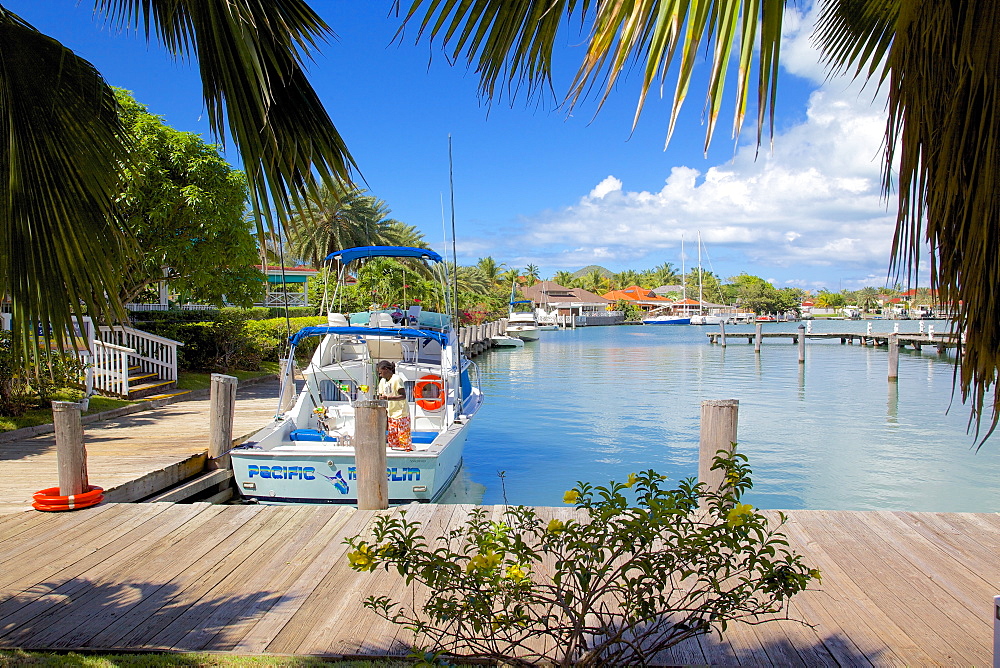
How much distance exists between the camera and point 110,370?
48.2 ft

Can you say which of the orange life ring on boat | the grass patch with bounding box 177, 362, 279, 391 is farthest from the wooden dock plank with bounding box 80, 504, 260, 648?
the grass patch with bounding box 177, 362, 279, 391

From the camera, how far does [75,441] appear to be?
20.9 feet

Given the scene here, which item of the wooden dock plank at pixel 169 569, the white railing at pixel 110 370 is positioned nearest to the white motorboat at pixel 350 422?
the wooden dock plank at pixel 169 569

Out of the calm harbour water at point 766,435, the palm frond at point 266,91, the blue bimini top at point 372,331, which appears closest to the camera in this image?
the palm frond at point 266,91

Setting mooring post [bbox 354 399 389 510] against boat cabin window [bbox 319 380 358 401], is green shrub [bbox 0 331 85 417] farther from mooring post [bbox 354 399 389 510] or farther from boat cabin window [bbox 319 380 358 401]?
mooring post [bbox 354 399 389 510]

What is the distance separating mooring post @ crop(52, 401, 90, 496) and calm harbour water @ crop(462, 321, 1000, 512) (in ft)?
22.6

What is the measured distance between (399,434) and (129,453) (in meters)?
3.94

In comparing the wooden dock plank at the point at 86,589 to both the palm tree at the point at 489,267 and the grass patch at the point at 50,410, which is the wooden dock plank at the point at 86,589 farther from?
the palm tree at the point at 489,267

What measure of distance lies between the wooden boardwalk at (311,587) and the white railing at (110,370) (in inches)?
358

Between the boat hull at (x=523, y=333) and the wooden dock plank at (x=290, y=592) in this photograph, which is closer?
the wooden dock plank at (x=290, y=592)

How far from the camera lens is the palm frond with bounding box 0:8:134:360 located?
2932 mm

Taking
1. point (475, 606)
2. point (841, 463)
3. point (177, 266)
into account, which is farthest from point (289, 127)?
point (177, 266)

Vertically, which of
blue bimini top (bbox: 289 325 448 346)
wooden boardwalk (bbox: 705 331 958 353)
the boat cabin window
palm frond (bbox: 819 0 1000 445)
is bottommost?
wooden boardwalk (bbox: 705 331 958 353)

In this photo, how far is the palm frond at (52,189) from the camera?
293 cm
